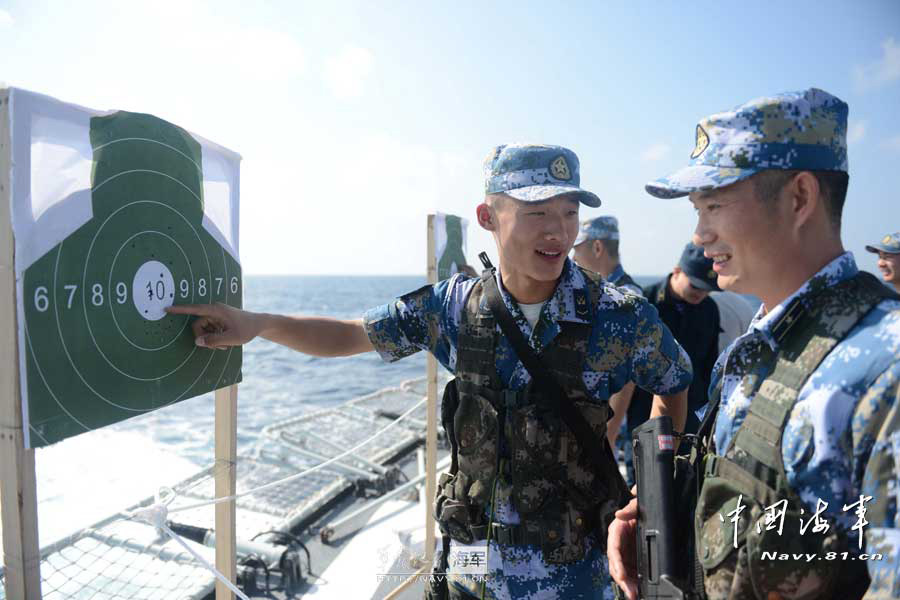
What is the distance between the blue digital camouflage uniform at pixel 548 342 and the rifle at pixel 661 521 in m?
0.53

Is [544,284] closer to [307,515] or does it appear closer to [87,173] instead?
[87,173]

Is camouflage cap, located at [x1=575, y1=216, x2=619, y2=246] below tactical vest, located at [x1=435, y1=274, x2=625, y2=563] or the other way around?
the other way around

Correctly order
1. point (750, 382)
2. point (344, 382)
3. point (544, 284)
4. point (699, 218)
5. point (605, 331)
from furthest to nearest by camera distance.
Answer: point (344, 382) → point (544, 284) → point (605, 331) → point (699, 218) → point (750, 382)

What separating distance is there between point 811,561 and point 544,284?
4.27ft

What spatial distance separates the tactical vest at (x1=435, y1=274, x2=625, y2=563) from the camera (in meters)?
1.87

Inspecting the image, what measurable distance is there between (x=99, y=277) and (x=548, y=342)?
4.66ft

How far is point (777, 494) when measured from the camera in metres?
1.01

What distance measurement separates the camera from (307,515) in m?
4.61

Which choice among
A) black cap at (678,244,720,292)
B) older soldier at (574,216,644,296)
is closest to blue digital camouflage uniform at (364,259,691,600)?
black cap at (678,244,720,292)

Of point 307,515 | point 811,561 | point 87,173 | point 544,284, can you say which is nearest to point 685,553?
point 811,561

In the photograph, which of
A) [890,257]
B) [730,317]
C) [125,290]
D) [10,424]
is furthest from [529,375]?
[890,257]

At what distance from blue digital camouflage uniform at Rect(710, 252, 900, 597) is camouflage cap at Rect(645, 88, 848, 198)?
1.11 feet

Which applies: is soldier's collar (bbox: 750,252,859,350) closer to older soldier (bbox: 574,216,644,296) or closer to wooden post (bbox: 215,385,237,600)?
wooden post (bbox: 215,385,237,600)

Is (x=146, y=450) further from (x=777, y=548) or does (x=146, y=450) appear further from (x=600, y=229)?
(x=777, y=548)
